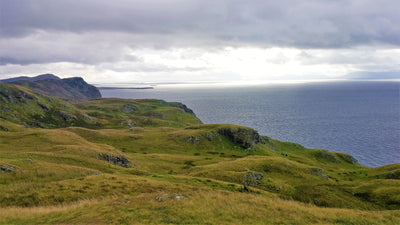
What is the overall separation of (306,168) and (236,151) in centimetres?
4721

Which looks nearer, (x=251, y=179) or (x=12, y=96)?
(x=251, y=179)

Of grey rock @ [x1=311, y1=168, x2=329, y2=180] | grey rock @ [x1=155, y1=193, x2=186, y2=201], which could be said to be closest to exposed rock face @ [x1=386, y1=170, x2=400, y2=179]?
grey rock @ [x1=311, y1=168, x2=329, y2=180]

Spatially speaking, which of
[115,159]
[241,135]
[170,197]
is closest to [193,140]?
[241,135]

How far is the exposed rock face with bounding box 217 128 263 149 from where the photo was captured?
116206 millimetres

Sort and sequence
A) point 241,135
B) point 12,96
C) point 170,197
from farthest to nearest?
point 12,96 → point 241,135 → point 170,197

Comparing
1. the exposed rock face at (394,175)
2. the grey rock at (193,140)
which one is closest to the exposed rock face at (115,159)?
the grey rock at (193,140)

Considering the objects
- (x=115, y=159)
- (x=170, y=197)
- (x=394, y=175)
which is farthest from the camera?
(x=394, y=175)

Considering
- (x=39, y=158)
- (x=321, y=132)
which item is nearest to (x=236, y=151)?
(x=39, y=158)

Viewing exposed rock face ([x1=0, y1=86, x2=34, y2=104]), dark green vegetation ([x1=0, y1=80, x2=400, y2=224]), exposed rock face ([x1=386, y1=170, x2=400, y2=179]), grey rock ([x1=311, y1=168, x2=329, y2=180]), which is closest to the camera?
dark green vegetation ([x1=0, y1=80, x2=400, y2=224])

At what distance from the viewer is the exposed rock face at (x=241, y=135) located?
116206mm

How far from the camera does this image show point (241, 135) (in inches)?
4651

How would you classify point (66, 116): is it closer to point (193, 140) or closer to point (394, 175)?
point (193, 140)

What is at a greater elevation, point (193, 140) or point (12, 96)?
point (12, 96)

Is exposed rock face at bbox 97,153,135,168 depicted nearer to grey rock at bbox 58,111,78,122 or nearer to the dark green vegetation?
the dark green vegetation
